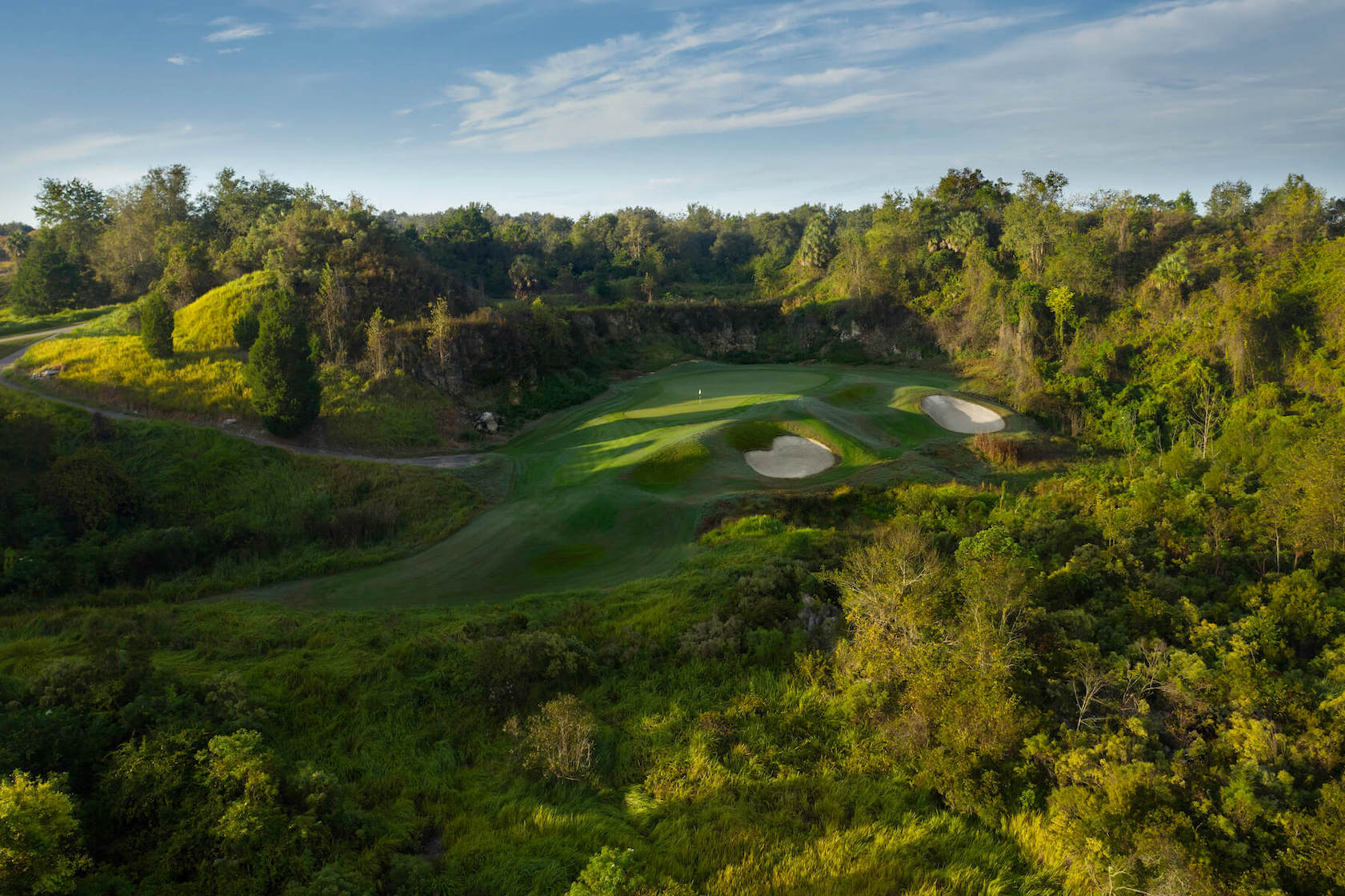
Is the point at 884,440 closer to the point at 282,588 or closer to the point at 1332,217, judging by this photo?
the point at 282,588

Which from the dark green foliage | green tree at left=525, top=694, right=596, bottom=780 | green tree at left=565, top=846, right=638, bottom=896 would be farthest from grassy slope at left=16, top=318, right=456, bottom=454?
A: green tree at left=565, top=846, right=638, bottom=896

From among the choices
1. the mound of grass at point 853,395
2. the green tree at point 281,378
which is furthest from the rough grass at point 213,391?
the mound of grass at point 853,395

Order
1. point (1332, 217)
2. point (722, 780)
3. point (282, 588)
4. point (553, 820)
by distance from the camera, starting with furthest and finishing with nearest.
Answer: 1. point (1332, 217)
2. point (282, 588)
3. point (722, 780)
4. point (553, 820)

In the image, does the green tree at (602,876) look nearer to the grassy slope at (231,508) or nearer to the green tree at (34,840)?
the green tree at (34,840)

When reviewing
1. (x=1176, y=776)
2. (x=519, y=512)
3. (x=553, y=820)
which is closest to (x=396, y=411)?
(x=519, y=512)

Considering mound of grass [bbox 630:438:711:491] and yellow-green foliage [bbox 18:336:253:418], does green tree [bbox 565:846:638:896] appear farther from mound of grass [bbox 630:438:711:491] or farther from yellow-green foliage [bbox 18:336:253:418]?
yellow-green foliage [bbox 18:336:253:418]

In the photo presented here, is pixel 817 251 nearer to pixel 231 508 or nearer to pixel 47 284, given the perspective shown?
pixel 231 508

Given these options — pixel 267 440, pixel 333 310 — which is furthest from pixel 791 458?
pixel 333 310
